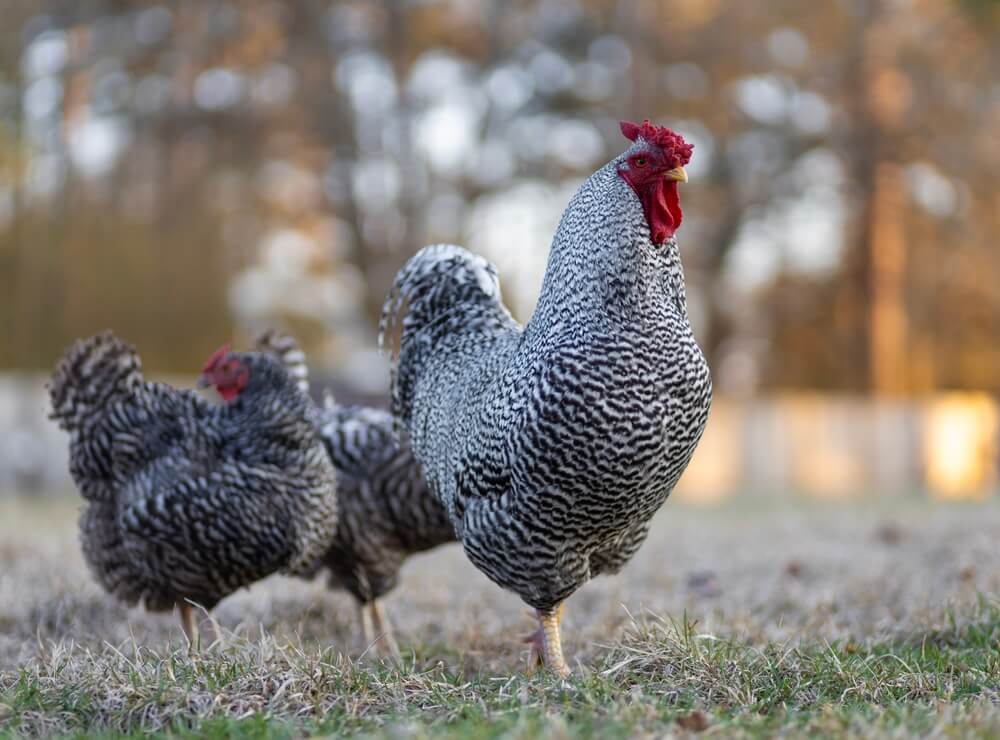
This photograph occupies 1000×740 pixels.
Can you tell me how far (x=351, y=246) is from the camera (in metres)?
18.0

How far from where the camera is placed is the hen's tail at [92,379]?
5016 millimetres

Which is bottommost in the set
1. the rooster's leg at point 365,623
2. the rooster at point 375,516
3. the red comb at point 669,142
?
the rooster's leg at point 365,623

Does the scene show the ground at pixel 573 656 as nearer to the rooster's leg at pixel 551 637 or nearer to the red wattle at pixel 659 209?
the rooster's leg at pixel 551 637

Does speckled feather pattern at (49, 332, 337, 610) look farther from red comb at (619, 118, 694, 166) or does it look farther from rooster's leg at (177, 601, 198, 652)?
red comb at (619, 118, 694, 166)

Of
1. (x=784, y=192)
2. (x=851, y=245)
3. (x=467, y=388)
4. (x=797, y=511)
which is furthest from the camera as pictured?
(x=851, y=245)

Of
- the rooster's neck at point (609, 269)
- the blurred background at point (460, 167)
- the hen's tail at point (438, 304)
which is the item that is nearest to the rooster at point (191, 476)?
the hen's tail at point (438, 304)

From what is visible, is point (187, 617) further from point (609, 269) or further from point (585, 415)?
point (609, 269)

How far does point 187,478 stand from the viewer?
4.48m

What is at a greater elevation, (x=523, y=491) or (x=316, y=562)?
(x=523, y=491)

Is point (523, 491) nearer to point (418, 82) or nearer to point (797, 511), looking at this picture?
point (797, 511)

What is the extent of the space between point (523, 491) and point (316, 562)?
199 centimetres

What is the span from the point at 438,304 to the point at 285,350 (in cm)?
110

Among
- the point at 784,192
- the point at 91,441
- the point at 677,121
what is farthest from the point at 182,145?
the point at 91,441

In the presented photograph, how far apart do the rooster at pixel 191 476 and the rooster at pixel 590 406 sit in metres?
0.90
